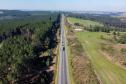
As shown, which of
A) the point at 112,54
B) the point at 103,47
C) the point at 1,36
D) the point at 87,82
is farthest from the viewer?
the point at 1,36

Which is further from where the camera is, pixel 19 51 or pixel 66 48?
pixel 66 48

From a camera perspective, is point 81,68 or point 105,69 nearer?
point 81,68

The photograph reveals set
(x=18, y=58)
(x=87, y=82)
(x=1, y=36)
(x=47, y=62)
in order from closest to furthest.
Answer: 1. (x=87, y=82)
2. (x=18, y=58)
3. (x=47, y=62)
4. (x=1, y=36)

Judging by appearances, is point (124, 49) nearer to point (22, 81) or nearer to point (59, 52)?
point (59, 52)

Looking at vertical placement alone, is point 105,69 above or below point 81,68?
below

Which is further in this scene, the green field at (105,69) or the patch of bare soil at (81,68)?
the green field at (105,69)

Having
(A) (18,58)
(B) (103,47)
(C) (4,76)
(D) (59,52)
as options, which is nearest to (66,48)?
(D) (59,52)

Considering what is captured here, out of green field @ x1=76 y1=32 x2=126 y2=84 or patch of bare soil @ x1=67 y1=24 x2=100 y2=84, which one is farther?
green field @ x1=76 y1=32 x2=126 y2=84

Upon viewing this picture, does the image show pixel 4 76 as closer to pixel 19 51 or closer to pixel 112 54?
pixel 19 51

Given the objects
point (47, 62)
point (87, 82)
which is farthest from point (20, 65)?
point (87, 82)
